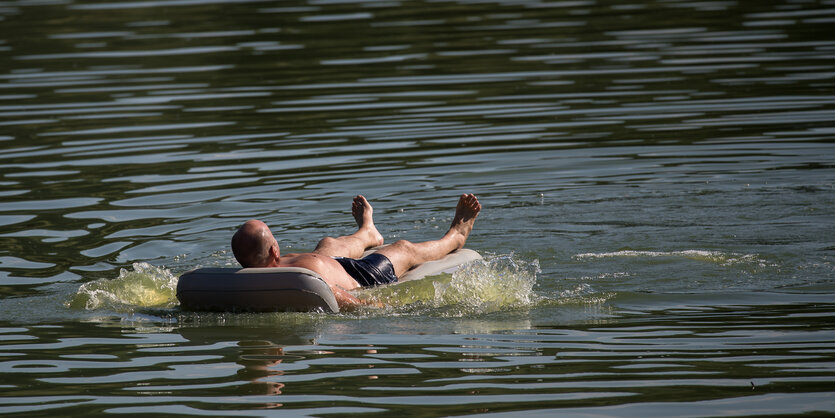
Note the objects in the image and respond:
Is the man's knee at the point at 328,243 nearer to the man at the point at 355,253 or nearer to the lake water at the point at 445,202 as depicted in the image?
the man at the point at 355,253

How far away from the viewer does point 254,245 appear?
775cm

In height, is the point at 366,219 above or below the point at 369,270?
above

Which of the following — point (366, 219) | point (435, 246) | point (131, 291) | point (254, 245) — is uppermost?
point (254, 245)

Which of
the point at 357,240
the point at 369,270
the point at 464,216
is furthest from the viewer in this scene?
the point at 464,216

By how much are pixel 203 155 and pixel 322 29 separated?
8.91 metres

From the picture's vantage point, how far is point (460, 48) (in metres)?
19.7

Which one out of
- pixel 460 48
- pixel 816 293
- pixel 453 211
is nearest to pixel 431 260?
pixel 453 211

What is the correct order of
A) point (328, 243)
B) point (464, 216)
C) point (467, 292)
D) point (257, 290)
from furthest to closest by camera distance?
point (464, 216) < point (328, 243) < point (467, 292) < point (257, 290)

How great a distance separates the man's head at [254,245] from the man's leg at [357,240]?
39.5 inches

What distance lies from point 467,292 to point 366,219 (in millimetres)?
1905

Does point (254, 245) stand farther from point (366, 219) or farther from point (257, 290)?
point (366, 219)

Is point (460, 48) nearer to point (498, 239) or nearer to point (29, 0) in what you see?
point (498, 239)

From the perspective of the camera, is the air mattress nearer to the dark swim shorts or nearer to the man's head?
the man's head

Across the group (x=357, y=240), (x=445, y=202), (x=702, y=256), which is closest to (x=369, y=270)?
(x=357, y=240)
